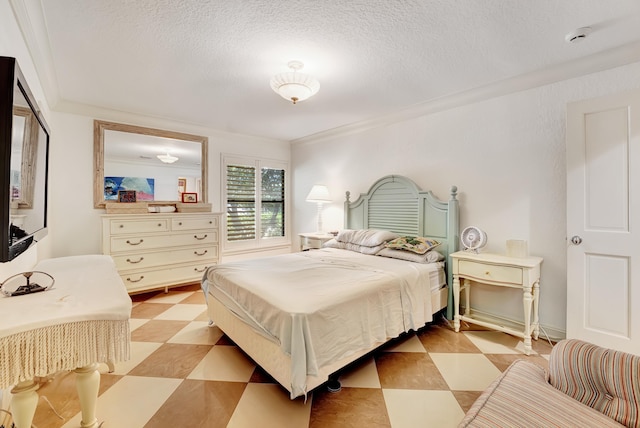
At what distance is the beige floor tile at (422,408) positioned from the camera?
1.52 meters

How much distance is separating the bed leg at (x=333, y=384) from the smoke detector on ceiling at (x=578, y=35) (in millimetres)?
2802

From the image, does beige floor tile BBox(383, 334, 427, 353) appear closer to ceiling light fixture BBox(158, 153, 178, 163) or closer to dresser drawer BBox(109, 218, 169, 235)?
dresser drawer BBox(109, 218, 169, 235)

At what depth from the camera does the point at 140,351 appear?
225 centimetres

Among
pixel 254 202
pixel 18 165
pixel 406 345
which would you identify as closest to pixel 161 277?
pixel 254 202

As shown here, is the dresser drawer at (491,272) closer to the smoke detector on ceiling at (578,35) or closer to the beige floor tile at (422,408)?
the beige floor tile at (422,408)

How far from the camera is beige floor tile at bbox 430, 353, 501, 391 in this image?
1.85 metres

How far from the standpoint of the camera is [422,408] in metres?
1.63

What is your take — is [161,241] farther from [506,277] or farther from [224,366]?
[506,277]

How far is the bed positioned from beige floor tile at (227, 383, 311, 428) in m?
0.12

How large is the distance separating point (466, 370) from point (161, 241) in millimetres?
3520

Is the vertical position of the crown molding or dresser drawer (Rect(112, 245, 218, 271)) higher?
the crown molding

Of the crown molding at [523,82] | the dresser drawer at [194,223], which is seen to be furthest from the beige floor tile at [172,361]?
the crown molding at [523,82]

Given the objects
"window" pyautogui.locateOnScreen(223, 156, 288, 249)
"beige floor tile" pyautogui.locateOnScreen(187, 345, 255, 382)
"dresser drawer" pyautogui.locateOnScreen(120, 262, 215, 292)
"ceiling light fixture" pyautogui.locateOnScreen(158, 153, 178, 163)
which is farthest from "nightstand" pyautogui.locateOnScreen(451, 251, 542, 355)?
"ceiling light fixture" pyautogui.locateOnScreen(158, 153, 178, 163)

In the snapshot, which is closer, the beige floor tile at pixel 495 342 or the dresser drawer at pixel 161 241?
the beige floor tile at pixel 495 342
